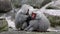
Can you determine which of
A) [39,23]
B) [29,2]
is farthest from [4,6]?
[39,23]

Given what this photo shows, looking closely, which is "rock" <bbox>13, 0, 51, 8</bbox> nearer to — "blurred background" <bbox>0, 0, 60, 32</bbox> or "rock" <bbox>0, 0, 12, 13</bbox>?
"blurred background" <bbox>0, 0, 60, 32</bbox>

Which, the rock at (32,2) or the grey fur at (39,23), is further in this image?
the rock at (32,2)

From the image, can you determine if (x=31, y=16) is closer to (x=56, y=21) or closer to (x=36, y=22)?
(x=36, y=22)

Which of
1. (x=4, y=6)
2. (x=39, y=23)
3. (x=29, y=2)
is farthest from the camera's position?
(x=29, y=2)

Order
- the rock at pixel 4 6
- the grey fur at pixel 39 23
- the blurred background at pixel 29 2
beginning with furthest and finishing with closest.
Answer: the rock at pixel 4 6, the blurred background at pixel 29 2, the grey fur at pixel 39 23

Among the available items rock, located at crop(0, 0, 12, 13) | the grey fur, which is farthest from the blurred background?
the grey fur

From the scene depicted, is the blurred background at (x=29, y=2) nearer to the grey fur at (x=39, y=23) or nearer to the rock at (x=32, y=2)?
the rock at (x=32, y=2)

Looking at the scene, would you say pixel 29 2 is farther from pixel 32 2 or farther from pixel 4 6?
pixel 4 6

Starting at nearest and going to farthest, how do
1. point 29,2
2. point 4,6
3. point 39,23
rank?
point 39,23
point 4,6
point 29,2

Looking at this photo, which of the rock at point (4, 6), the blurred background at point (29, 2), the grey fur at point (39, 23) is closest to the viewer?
the grey fur at point (39, 23)

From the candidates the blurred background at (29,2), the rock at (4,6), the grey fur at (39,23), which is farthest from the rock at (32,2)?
the grey fur at (39,23)

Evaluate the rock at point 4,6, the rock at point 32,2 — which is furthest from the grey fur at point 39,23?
the rock at point 32,2

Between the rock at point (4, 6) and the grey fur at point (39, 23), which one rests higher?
the rock at point (4, 6)

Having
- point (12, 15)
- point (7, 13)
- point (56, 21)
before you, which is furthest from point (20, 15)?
point (7, 13)
